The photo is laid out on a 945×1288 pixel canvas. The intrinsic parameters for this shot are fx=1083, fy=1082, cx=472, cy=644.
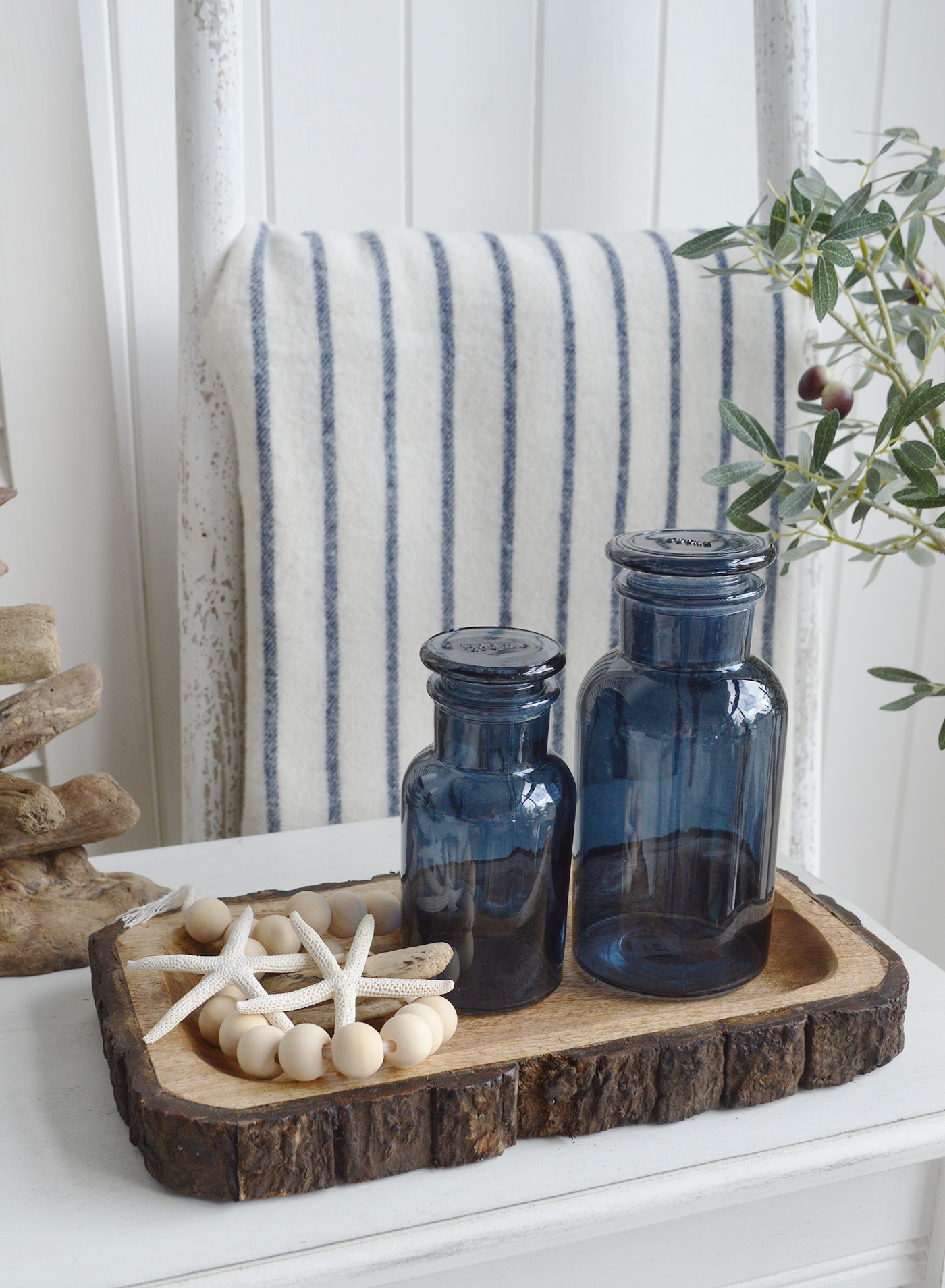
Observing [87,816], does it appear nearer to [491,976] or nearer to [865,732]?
[491,976]

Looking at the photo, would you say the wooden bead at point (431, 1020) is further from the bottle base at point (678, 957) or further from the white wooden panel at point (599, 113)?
the white wooden panel at point (599, 113)

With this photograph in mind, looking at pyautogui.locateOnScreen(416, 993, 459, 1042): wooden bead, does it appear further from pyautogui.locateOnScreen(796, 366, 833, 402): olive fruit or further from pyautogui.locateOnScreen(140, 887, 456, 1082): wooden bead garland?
pyautogui.locateOnScreen(796, 366, 833, 402): olive fruit

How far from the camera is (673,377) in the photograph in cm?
68

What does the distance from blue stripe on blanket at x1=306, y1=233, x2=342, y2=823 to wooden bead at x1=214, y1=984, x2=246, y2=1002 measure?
0.89 ft

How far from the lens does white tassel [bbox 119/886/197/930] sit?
0.47 m

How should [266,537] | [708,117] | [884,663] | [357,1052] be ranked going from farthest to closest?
[884,663]
[708,117]
[266,537]
[357,1052]

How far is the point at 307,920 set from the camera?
1.52 ft

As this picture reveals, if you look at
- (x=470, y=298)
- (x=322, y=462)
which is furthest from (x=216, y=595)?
(x=470, y=298)

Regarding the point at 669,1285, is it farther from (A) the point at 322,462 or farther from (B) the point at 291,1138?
(A) the point at 322,462

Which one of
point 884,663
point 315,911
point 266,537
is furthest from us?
point 884,663

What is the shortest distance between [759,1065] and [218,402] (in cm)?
45

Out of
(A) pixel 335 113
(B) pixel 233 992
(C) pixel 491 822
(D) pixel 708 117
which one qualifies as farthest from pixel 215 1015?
(D) pixel 708 117

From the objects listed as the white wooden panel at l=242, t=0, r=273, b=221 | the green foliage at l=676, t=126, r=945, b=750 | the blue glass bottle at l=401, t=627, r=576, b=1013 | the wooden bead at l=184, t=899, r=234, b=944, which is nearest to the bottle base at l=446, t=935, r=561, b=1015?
the blue glass bottle at l=401, t=627, r=576, b=1013

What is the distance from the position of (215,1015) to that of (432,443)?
1.21 feet
